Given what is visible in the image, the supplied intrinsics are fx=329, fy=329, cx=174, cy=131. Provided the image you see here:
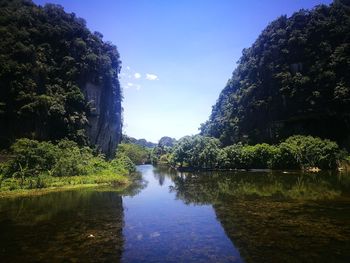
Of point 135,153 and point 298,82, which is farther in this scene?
point 135,153

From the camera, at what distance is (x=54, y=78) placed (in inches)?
2648

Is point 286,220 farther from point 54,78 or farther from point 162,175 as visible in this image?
point 54,78

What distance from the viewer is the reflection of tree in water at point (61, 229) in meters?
15.6

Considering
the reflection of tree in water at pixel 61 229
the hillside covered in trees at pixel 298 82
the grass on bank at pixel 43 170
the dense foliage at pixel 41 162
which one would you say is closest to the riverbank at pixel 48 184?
the grass on bank at pixel 43 170

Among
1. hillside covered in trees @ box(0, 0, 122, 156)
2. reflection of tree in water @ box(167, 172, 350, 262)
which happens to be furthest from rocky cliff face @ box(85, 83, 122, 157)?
reflection of tree in water @ box(167, 172, 350, 262)

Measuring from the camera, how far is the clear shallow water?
15.3m

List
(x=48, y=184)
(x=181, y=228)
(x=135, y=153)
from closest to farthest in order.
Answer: (x=181, y=228)
(x=48, y=184)
(x=135, y=153)

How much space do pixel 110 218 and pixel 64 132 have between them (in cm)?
4169

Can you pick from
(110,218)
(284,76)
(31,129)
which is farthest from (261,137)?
(110,218)

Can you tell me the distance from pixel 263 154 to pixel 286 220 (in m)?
47.5

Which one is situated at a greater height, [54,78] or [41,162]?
[54,78]

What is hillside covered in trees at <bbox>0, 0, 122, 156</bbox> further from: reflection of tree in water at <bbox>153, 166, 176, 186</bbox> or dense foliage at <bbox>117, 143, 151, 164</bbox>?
dense foliage at <bbox>117, 143, 151, 164</bbox>

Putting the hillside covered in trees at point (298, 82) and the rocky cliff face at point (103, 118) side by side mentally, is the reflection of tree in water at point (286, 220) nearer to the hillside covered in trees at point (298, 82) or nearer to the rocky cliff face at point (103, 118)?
the hillside covered in trees at point (298, 82)

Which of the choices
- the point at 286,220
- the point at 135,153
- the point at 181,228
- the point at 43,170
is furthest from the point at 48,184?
the point at 135,153
